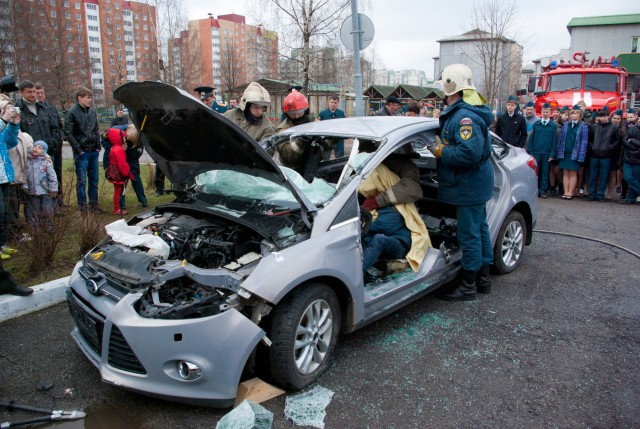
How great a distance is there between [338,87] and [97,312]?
85.2 ft

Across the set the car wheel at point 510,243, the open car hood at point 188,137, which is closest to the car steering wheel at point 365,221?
the open car hood at point 188,137

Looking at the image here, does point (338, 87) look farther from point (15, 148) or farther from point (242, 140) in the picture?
point (242, 140)

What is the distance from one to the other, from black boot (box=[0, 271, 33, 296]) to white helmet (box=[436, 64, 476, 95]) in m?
4.13

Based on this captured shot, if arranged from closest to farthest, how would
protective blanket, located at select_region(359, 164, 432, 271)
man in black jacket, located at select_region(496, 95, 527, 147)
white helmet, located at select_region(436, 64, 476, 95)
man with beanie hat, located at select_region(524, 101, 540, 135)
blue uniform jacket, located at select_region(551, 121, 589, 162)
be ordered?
1. protective blanket, located at select_region(359, 164, 432, 271)
2. white helmet, located at select_region(436, 64, 476, 95)
3. blue uniform jacket, located at select_region(551, 121, 589, 162)
4. man in black jacket, located at select_region(496, 95, 527, 147)
5. man with beanie hat, located at select_region(524, 101, 540, 135)

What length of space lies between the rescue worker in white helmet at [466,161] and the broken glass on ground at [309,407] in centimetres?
199

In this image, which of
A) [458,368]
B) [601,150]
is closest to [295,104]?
[458,368]

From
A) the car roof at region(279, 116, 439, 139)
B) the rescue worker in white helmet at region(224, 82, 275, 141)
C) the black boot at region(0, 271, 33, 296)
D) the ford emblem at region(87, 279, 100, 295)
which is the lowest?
the black boot at region(0, 271, 33, 296)

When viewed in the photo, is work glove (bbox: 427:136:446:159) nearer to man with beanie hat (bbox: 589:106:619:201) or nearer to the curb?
the curb

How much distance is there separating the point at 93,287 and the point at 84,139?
5.06 m

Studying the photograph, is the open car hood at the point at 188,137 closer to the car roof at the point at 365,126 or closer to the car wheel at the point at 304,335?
the car wheel at the point at 304,335

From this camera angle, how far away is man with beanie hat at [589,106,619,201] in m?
8.89

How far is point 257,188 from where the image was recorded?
367cm

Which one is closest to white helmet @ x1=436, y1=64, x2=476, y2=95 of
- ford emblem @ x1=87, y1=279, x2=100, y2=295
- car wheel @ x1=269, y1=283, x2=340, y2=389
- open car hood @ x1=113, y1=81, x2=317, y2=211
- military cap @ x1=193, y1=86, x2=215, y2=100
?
open car hood @ x1=113, y1=81, x2=317, y2=211

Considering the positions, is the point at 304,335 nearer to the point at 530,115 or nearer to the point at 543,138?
the point at 543,138
